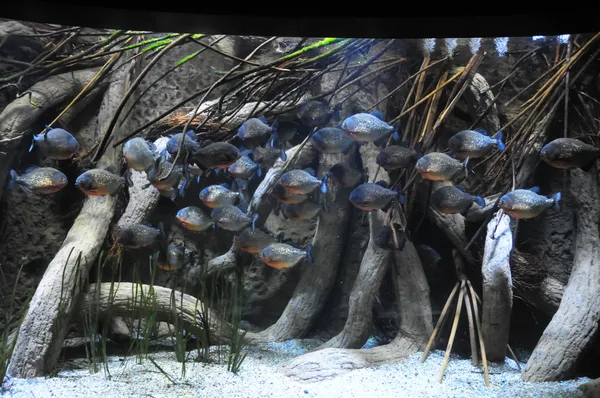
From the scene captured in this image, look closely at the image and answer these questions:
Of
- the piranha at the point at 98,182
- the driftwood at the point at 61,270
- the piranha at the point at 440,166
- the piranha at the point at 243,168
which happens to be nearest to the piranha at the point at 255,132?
the piranha at the point at 243,168

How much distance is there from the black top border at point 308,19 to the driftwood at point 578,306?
261 cm

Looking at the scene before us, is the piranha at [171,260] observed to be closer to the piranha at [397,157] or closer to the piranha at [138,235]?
the piranha at [138,235]

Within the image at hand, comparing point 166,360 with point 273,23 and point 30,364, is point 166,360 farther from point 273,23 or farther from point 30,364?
point 273,23

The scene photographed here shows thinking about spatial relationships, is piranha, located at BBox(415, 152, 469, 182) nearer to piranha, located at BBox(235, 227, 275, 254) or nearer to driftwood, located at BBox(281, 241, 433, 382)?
driftwood, located at BBox(281, 241, 433, 382)

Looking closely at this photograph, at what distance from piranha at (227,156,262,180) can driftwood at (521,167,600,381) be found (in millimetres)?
2554

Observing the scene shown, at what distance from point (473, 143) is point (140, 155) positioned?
233 centimetres

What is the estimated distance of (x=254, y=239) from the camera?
414cm

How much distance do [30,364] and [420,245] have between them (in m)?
3.32

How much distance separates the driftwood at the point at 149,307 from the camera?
4.16m

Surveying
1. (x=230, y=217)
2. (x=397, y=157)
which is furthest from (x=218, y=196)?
(x=397, y=157)

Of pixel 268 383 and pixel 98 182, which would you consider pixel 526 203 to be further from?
pixel 98 182

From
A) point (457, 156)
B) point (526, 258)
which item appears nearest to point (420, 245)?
point (526, 258)

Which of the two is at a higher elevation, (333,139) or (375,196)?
(333,139)

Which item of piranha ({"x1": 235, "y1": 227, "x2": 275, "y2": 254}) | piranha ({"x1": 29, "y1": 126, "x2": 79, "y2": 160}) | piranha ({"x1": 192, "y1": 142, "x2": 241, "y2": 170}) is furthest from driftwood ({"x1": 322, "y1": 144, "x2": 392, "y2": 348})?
piranha ({"x1": 29, "y1": 126, "x2": 79, "y2": 160})
